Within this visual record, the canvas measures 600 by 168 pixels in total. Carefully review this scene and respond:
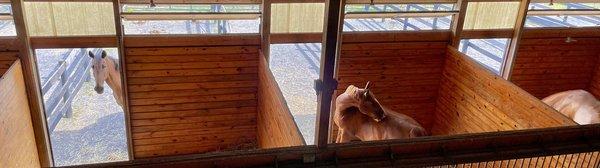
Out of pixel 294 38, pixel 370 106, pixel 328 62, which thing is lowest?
pixel 370 106

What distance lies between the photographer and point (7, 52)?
4316 millimetres

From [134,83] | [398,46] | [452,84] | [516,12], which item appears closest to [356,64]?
[398,46]

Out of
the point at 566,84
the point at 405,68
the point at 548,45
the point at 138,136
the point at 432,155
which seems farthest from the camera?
the point at 566,84

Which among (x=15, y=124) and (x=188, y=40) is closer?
(x=15, y=124)

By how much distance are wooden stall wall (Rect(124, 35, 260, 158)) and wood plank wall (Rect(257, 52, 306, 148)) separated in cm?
23

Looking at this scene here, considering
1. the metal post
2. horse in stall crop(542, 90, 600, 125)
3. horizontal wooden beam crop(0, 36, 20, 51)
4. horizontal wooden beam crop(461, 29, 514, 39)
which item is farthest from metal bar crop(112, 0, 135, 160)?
horse in stall crop(542, 90, 600, 125)

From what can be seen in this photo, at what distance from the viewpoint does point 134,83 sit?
4.88m

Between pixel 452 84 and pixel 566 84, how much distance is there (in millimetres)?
2259

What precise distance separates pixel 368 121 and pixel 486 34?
238 centimetres

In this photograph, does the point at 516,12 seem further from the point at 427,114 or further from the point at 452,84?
the point at 427,114

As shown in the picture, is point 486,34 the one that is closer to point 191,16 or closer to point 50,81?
point 191,16

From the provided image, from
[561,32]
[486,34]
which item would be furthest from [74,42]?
[561,32]

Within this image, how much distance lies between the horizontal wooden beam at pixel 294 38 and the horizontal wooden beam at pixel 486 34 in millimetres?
1861

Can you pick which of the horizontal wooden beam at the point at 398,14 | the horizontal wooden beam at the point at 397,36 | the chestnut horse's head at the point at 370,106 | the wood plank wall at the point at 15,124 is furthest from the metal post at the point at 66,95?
the chestnut horse's head at the point at 370,106
